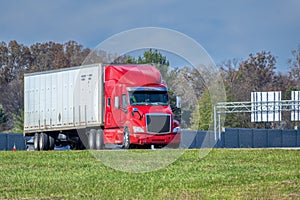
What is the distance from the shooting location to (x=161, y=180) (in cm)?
1791

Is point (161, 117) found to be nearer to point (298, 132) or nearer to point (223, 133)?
point (223, 133)

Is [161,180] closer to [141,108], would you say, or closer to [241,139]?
[141,108]

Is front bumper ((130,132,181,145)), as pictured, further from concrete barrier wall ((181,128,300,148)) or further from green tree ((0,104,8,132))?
green tree ((0,104,8,132))

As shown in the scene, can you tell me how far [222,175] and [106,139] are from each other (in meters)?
18.4

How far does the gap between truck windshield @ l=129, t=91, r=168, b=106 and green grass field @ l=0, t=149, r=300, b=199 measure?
10819mm

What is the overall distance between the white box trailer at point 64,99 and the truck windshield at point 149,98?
237 centimetres

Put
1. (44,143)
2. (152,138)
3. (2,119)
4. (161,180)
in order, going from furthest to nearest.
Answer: (2,119) < (44,143) < (152,138) < (161,180)

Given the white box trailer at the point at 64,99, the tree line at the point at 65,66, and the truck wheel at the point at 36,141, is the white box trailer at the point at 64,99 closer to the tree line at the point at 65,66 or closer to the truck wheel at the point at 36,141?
the truck wheel at the point at 36,141

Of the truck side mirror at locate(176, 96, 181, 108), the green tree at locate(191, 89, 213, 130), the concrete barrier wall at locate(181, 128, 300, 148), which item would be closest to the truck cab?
the truck side mirror at locate(176, 96, 181, 108)

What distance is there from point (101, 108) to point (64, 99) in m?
3.80

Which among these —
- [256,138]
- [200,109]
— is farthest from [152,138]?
[256,138]

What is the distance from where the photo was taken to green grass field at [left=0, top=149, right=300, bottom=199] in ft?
50.1

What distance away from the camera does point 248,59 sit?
110m

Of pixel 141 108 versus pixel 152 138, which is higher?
pixel 141 108
